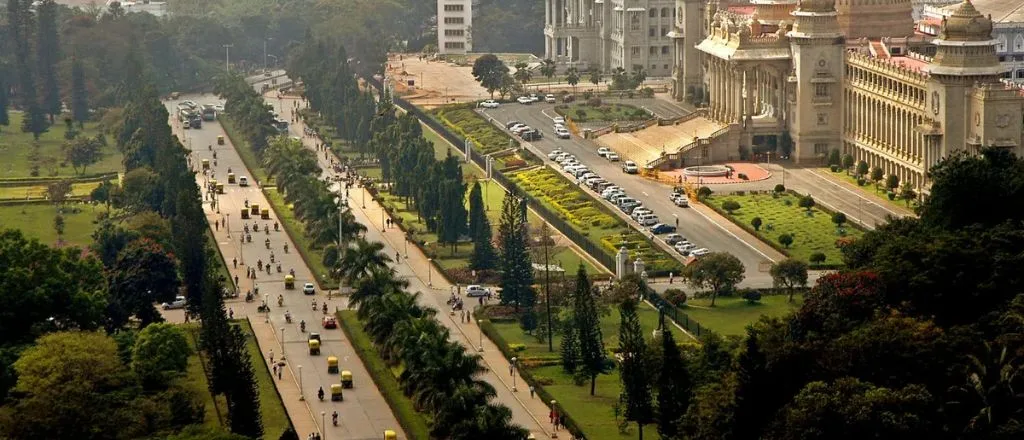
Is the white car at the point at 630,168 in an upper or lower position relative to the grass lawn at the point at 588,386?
upper

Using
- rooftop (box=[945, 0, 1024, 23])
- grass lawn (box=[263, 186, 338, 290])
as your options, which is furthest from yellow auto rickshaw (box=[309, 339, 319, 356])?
rooftop (box=[945, 0, 1024, 23])

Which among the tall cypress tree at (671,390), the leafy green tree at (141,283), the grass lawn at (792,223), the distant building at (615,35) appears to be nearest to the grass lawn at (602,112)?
the distant building at (615,35)

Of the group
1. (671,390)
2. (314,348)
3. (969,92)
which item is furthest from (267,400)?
(969,92)

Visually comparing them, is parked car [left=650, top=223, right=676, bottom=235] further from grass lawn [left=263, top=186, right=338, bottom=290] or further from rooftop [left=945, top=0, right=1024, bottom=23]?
rooftop [left=945, top=0, right=1024, bottom=23]

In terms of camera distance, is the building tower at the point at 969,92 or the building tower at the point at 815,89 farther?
the building tower at the point at 815,89

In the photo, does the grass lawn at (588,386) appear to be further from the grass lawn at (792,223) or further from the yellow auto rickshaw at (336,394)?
the grass lawn at (792,223)

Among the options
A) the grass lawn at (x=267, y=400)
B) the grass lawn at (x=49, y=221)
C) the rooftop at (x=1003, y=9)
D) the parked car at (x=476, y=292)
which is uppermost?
the rooftop at (x=1003, y=9)
